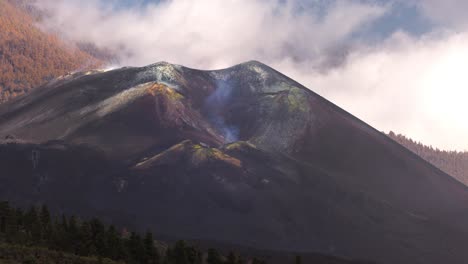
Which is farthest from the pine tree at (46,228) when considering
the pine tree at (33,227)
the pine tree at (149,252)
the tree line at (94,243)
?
the pine tree at (149,252)

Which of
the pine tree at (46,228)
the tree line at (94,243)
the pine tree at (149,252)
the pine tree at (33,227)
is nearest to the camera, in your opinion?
the tree line at (94,243)

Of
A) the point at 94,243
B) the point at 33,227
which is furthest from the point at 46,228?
the point at 94,243

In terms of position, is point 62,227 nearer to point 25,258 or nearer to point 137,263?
point 137,263

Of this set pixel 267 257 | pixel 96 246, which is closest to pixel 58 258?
pixel 96 246

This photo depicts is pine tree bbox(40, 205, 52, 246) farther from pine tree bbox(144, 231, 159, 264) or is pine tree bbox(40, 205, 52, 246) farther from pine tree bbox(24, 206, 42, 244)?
pine tree bbox(144, 231, 159, 264)

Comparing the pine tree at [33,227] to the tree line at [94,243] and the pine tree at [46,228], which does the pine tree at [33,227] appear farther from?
the pine tree at [46,228]

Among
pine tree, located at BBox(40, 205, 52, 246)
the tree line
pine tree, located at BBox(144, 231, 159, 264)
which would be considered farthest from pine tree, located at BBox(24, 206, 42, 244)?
pine tree, located at BBox(144, 231, 159, 264)

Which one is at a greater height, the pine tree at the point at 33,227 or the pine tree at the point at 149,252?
the pine tree at the point at 33,227

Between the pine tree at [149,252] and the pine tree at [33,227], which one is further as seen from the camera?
the pine tree at [149,252]

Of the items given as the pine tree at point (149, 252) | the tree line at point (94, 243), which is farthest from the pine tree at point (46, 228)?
the pine tree at point (149, 252)

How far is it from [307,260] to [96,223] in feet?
377

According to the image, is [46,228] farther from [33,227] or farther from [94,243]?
[94,243]

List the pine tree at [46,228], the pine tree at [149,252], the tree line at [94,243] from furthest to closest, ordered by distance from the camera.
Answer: the pine tree at [149,252] < the pine tree at [46,228] < the tree line at [94,243]

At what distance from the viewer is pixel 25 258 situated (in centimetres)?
6116
